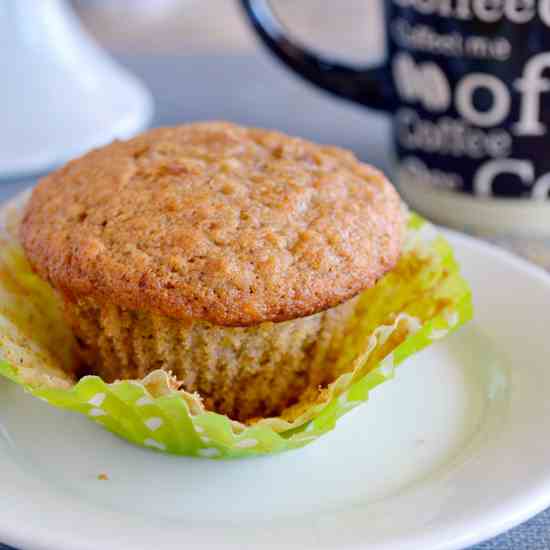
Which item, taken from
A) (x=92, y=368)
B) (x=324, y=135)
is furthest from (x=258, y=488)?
(x=324, y=135)

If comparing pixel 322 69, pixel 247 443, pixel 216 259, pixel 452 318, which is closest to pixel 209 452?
pixel 247 443

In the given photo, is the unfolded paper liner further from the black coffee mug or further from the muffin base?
the black coffee mug

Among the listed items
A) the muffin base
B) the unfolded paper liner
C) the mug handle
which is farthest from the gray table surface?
the muffin base

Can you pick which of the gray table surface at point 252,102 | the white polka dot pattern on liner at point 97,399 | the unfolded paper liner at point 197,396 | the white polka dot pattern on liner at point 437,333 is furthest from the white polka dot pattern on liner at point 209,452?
the gray table surface at point 252,102

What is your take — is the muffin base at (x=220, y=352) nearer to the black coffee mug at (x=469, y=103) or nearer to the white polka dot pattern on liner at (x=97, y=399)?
the white polka dot pattern on liner at (x=97, y=399)

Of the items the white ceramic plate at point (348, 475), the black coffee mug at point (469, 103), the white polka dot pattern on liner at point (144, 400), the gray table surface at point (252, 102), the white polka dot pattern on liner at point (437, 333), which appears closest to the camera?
the white ceramic plate at point (348, 475)

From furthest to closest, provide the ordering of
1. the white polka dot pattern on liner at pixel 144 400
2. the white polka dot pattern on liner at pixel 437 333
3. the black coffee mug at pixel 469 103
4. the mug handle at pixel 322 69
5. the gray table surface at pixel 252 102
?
the gray table surface at pixel 252 102 < the mug handle at pixel 322 69 < the black coffee mug at pixel 469 103 < the white polka dot pattern on liner at pixel 437 333 < the white polka dot pattern on liner at pixel 144 400

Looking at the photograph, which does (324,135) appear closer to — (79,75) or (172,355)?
(79,75)
